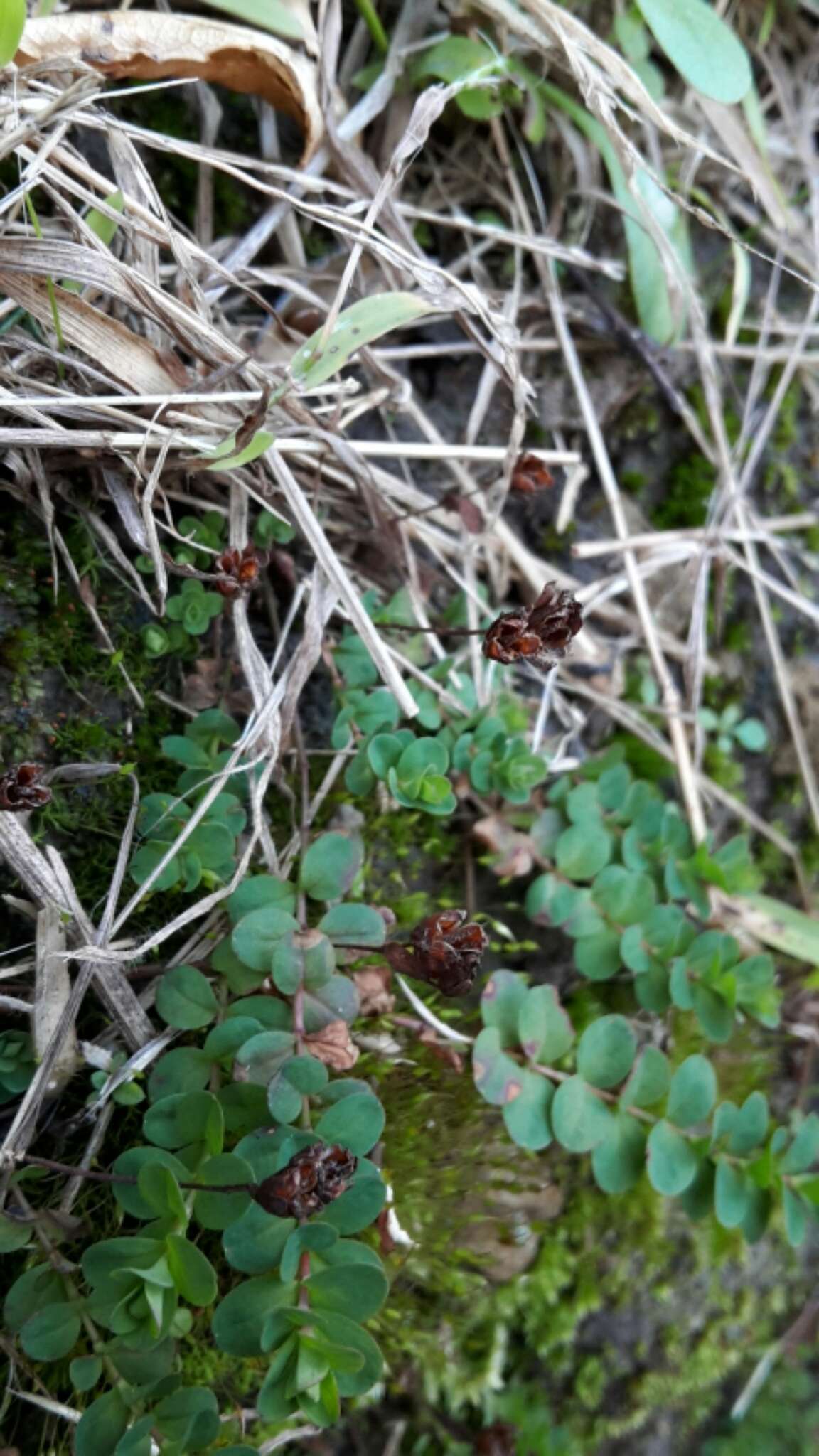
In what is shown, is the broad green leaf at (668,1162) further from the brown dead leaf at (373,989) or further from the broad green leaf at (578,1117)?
the brown dead leaf at (373,989)

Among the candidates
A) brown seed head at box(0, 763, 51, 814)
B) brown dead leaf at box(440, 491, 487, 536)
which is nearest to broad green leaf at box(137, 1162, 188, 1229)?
brown seed head at box(0, 763, 51, 814)

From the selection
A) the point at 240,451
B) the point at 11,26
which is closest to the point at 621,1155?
the point at 240,451

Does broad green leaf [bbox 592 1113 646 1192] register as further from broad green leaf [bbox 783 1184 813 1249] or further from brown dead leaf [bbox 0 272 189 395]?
brown dead leaf [bbox 0 272 189 395]

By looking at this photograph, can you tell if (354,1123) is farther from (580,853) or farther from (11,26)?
(11,26)

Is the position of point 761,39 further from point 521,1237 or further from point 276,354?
point 521,1237

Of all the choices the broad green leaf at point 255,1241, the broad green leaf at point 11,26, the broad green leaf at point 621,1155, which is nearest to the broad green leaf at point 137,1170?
the broad green leaf at point 255,1241
